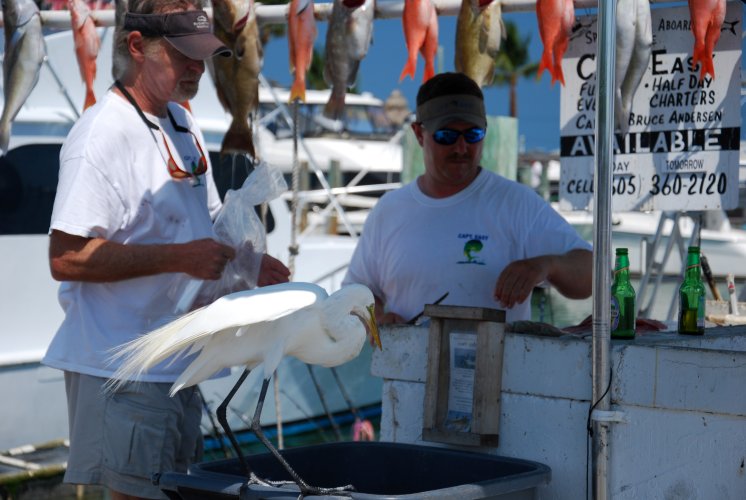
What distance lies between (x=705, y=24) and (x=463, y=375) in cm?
187

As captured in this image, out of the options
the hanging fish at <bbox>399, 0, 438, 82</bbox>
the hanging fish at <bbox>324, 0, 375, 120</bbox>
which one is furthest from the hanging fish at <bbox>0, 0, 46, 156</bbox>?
the hanging fish at <bbox>399, 0, 438, 82</bbox>

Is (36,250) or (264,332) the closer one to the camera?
(264,332)

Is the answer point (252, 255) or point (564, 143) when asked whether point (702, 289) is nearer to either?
point (252, 255)

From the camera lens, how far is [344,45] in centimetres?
417

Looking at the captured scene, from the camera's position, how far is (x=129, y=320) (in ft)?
10.3

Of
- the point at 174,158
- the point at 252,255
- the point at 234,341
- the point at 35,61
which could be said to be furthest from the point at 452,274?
the point at 35,61

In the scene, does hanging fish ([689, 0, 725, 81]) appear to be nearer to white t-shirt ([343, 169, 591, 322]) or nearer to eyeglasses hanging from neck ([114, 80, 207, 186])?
white t-shirt ([343, 169, 591, 322])

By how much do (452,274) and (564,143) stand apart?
1659mm

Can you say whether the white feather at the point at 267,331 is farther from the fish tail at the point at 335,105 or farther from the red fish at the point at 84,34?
the red fish at the point at 84,34

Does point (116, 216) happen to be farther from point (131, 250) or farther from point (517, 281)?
point (517, 281)

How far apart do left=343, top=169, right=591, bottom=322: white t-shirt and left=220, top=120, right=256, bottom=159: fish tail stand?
2.04 ft

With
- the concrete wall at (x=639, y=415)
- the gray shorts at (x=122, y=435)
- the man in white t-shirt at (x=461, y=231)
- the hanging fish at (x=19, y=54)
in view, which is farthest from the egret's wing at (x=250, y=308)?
the hanging fish at (x=19, y=54)

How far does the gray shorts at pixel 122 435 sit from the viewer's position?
3.10 m

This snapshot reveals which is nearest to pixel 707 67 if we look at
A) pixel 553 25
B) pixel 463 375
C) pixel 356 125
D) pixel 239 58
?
pixel 553 25
